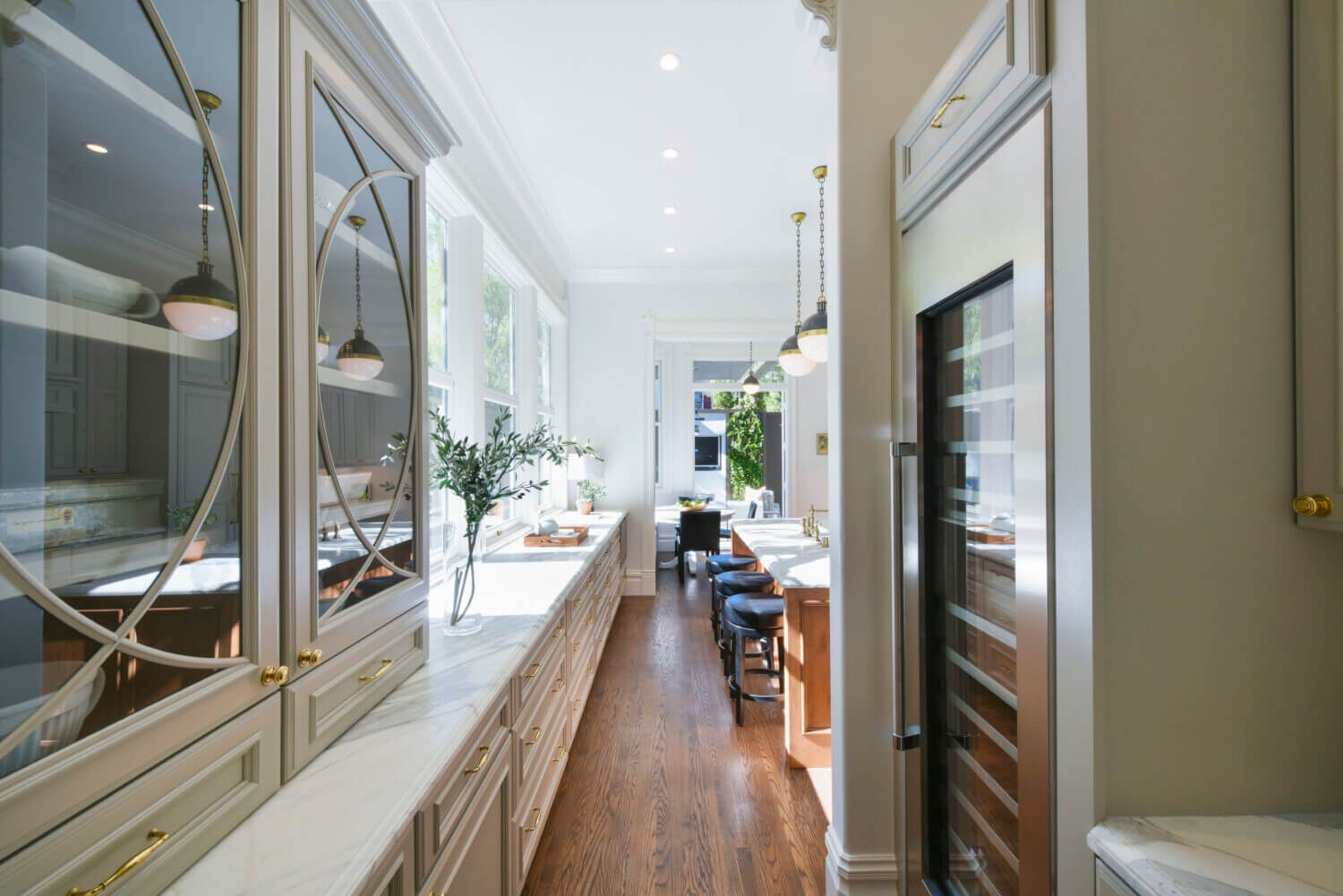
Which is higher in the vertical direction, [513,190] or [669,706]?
[513,190]

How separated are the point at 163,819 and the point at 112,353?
0.57 metres

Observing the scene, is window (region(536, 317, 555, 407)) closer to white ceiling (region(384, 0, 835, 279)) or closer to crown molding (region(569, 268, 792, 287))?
crown molding (region(569, 268, 792, 287))

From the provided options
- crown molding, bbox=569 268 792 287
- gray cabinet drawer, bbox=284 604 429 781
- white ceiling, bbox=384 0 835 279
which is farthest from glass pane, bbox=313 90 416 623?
crown molding, bbox=569 268 792 287

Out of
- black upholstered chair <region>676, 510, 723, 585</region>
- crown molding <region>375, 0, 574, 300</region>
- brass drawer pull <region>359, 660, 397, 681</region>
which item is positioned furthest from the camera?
black upholstered chair <region>676, 510, 723, 585</region>

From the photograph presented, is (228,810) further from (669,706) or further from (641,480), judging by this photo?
(641,480)

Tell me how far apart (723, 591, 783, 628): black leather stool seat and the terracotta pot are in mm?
2442

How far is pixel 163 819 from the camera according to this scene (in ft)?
2.34

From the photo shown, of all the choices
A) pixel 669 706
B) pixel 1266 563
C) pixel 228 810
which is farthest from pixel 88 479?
pixel 669 706

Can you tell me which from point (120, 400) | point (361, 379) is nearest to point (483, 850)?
point (361, 379)

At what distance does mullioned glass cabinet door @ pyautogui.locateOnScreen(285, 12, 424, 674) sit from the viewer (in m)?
0.98

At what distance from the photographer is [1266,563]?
834 mm

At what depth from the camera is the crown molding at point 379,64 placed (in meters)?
1.03

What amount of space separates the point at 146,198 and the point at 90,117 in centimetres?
9

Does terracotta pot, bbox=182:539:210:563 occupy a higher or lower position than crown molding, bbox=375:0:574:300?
lower
